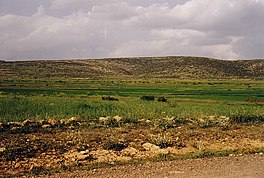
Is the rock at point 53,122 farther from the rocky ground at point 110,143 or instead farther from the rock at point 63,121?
the rock at point 63,121

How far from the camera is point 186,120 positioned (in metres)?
21.8

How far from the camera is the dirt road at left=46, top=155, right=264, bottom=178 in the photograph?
35.3 ft

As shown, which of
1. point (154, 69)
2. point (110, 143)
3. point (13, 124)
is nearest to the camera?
point (110, 143)

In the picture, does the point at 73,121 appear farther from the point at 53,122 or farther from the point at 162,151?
the point at 162,151

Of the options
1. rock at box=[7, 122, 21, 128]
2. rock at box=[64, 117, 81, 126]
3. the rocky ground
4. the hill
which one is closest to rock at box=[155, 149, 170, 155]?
the rocky ground

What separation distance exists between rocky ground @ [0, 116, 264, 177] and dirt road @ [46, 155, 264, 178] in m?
0.75

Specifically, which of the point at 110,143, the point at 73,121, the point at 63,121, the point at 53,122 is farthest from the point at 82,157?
the point at 73,121

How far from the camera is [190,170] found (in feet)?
37.3

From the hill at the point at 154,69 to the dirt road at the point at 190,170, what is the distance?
461 feet

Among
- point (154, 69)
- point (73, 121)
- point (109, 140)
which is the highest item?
point (109, 140)

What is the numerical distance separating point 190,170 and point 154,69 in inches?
6881

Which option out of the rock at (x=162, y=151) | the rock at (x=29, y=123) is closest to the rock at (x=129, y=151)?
the rock at (x=162, y=151)

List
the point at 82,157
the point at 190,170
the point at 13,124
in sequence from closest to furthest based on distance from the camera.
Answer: the point at 190,170
the point at 82,157
the point at 13,124

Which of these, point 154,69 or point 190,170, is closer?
point 190,170
